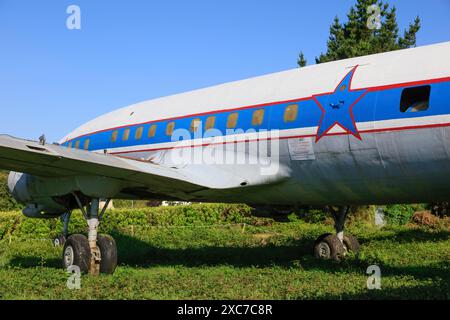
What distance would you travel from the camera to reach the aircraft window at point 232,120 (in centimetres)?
1266

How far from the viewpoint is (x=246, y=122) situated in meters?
12.4

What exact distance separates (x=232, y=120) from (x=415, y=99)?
453 centimetres

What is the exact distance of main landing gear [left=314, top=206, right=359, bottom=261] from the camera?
14.9 metres

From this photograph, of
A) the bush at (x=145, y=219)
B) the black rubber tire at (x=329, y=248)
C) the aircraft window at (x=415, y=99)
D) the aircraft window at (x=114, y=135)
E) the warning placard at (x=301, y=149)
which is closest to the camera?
the aircraft window at (x=415, y=99)

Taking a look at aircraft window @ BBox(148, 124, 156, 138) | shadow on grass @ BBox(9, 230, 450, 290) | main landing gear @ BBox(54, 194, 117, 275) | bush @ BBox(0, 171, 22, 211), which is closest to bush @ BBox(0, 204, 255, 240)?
shadow on grass @ BBox(9, 230, 450, 290)

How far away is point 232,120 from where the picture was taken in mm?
12758

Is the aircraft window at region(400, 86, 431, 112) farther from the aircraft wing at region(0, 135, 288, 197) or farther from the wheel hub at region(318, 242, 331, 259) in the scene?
the wheel hub at region(318, 242, 331, 259)

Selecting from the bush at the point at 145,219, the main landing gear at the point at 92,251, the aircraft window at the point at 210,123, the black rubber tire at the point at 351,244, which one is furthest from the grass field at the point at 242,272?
the bush at the point at 145,219

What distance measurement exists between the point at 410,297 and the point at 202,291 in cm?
350

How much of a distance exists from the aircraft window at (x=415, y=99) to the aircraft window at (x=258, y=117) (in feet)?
11.1

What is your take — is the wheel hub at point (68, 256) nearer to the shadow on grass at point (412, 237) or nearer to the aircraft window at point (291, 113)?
the aircraft window at point (291, 113)

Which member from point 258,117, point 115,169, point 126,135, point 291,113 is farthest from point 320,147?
point 126,135

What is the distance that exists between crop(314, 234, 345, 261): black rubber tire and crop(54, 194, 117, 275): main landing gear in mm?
6123
